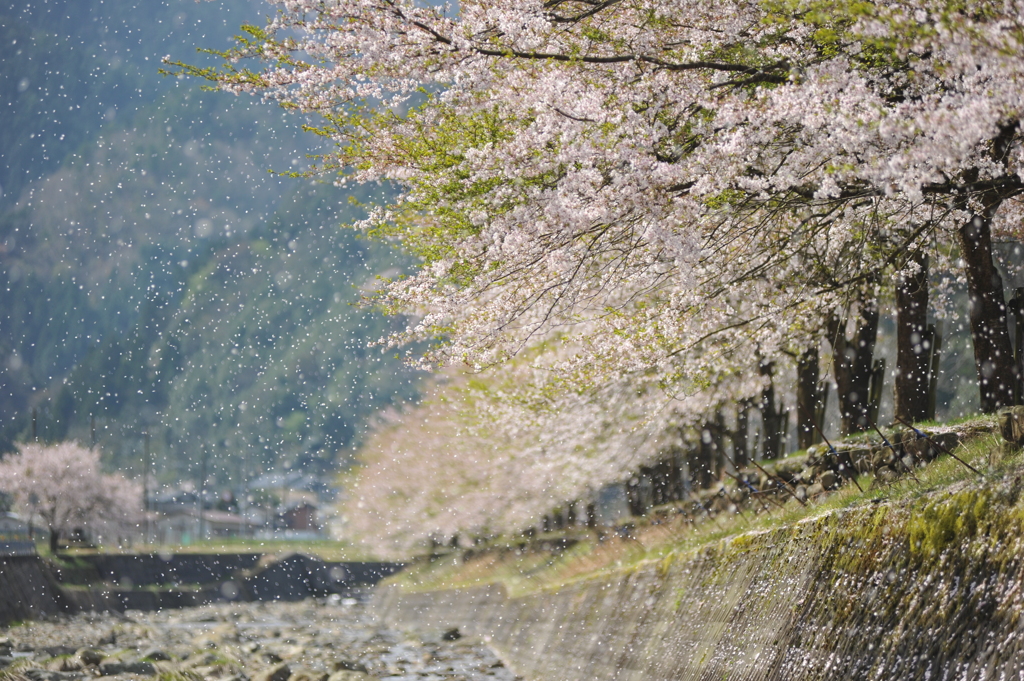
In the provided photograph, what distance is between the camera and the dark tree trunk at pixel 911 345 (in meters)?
12.6

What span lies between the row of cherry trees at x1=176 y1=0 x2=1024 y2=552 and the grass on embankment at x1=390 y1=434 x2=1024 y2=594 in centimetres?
223

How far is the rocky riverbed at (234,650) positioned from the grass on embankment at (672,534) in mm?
3048

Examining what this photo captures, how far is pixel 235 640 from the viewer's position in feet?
88.9

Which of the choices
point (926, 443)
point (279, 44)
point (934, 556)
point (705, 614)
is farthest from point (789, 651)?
point (279, 44)

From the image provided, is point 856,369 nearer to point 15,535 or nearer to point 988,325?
point 988,325

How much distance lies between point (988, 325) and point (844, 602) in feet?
17.3

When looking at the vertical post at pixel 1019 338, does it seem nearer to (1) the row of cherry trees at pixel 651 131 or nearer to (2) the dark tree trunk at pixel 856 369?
(1) the row of cherry trees at pixel 651 131

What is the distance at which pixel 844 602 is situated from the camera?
6395 millimetres

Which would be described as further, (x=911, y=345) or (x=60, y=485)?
(x=60, y=485)

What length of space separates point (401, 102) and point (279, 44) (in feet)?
4.51

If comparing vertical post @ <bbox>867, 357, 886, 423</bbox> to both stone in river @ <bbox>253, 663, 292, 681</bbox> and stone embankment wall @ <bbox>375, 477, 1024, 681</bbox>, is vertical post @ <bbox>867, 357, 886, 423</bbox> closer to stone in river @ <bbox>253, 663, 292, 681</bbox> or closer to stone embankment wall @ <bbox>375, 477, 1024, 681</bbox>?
stone embankment wall @ <bbox>375, 477, 1024, 681</bbox>

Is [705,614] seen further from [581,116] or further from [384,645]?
[384,645]

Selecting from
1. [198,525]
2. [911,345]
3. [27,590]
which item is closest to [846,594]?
[911,345]

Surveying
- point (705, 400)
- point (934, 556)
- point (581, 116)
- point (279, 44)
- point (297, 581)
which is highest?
point (279, 44)
